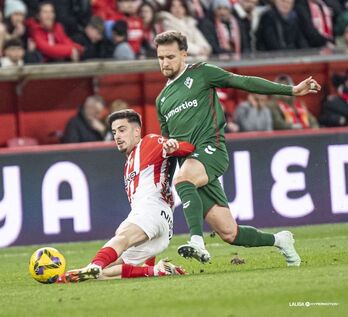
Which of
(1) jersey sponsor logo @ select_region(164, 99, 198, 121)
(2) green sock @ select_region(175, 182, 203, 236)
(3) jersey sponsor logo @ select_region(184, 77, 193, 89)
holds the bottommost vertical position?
(2) green sock @ select_region(175, 182, 203, 236)

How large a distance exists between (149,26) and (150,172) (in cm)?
886

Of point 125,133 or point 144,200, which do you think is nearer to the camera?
point 144,200

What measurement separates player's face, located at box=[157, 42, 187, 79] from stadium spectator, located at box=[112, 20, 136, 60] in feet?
26.4

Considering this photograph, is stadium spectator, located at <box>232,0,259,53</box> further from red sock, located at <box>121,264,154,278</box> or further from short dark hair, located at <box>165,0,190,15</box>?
red sock, located at <box>121,264,154,278</box>

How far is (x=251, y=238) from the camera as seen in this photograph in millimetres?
11203

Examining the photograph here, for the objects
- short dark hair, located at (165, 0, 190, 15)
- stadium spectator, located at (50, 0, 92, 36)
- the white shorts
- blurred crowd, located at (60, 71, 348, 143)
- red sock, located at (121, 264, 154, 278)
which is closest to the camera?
the white shorts

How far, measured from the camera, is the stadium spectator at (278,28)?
68.0 feet

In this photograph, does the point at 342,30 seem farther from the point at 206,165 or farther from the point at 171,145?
the point at 171,145

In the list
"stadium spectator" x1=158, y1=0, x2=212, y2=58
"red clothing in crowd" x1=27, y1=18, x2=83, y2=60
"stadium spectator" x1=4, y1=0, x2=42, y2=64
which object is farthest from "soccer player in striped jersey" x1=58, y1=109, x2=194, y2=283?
"stadium spectator" x1=158, y1=0, x2=212, y2=58

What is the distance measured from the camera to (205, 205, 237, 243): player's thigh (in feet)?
36.5

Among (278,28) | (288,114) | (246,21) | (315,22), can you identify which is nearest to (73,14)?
(246,21)

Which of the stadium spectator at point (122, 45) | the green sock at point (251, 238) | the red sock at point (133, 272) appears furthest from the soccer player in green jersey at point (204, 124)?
the stadium spectator at point (122, 45)

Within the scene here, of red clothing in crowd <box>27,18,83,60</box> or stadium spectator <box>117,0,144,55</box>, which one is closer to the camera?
red clothing in crowd <box>27,18,83,60</box>

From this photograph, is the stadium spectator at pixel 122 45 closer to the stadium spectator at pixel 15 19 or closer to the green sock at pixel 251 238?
the stadium spectator at pixel 15 19
